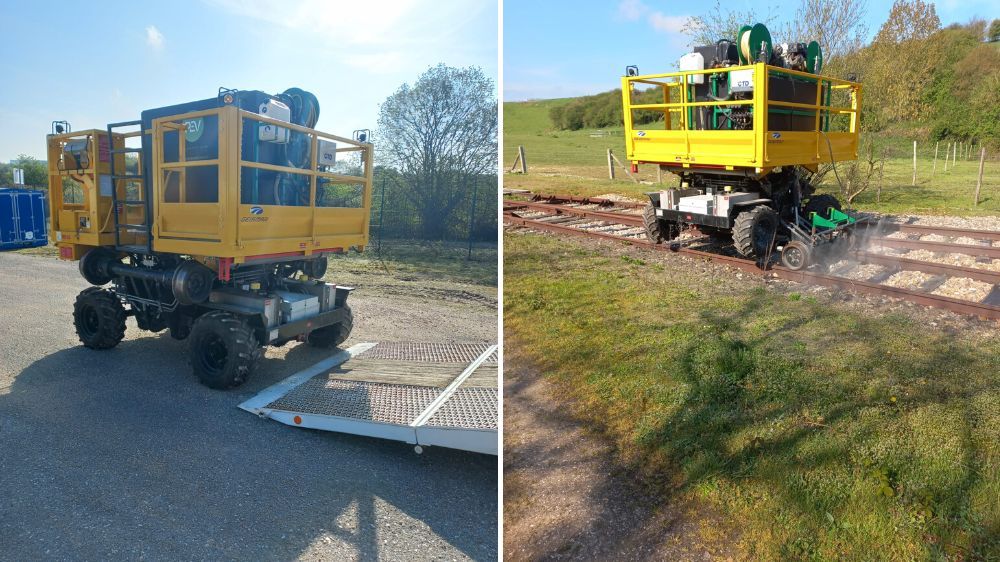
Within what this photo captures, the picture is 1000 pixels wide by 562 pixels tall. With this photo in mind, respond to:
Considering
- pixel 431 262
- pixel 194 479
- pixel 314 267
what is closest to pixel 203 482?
pixel 194 479

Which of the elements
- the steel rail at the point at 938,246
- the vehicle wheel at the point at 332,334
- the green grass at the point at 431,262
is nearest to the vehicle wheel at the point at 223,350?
Result: the vehicle wheel at the point at 332,334

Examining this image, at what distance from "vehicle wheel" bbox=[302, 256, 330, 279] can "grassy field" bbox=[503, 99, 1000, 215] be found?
28.8 feet

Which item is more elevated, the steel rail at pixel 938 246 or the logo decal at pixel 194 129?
the logo decal at pixel 194 129

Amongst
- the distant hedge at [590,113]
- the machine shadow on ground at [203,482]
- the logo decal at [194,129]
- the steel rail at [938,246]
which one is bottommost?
the machine shadow on ground at [203,482]

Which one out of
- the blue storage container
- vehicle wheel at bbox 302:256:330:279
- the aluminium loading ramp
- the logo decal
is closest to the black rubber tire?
the blue storage container

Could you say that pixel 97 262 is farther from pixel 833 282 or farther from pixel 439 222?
pixel 833 282

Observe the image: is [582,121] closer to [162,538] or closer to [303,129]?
[303,129]

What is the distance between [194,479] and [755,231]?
20.4 feet

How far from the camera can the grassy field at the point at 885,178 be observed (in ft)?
38.4

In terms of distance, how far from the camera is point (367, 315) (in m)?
7.94

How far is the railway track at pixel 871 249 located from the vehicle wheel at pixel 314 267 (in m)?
4.12

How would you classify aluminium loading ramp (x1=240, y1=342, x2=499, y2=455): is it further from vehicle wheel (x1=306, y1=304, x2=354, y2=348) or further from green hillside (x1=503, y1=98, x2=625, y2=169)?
green hillside (x1=503, y1=98, x2=625, y2=169)

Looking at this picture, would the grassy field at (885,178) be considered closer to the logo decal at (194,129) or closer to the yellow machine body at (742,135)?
the yellow machine body at (742,135)

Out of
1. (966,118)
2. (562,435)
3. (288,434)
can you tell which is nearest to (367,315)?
(288,434)
